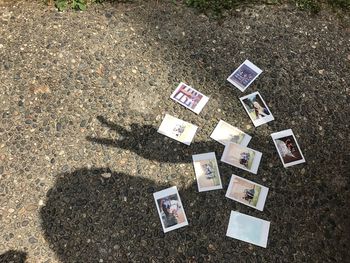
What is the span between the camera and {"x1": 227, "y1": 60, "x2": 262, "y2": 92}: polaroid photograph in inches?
143

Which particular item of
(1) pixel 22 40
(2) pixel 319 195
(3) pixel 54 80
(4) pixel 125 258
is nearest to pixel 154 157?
(4) pixel 125 258

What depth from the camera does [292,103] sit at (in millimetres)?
3584

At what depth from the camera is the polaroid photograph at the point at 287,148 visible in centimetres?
333

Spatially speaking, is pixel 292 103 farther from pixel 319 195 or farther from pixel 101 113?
pixel 101 113

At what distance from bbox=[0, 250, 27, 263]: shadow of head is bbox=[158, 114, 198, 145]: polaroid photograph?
1.37 meters

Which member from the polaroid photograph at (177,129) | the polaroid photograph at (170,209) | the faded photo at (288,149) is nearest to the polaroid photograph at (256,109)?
the faded photo at (288,149)

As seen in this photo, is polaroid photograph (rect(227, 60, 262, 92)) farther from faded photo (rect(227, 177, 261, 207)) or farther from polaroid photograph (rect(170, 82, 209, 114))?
faded photo (rect(227, 177, 261, 207))

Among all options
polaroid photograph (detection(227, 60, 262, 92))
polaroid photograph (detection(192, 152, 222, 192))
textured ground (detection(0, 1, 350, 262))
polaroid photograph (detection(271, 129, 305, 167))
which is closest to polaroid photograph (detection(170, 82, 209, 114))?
textured ground (detection(0, 1, 350, 262))

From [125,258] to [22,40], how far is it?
2.12m

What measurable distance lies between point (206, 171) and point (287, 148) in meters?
0.70

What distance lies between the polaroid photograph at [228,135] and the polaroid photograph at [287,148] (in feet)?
0.78

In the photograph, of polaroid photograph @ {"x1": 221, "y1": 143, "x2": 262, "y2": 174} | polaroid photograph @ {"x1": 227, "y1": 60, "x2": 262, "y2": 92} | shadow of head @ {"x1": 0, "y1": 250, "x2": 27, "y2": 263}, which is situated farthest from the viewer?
polaroid photograph @ {"x1": 227, "y1": 60, "x2": 262, "y2": 92}

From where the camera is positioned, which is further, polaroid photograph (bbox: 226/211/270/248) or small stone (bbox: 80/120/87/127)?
small stone (bbox: 80/120/87/127)

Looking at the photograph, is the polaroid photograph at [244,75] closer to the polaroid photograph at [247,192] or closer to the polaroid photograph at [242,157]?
the polaroid photograph at [242,157]
